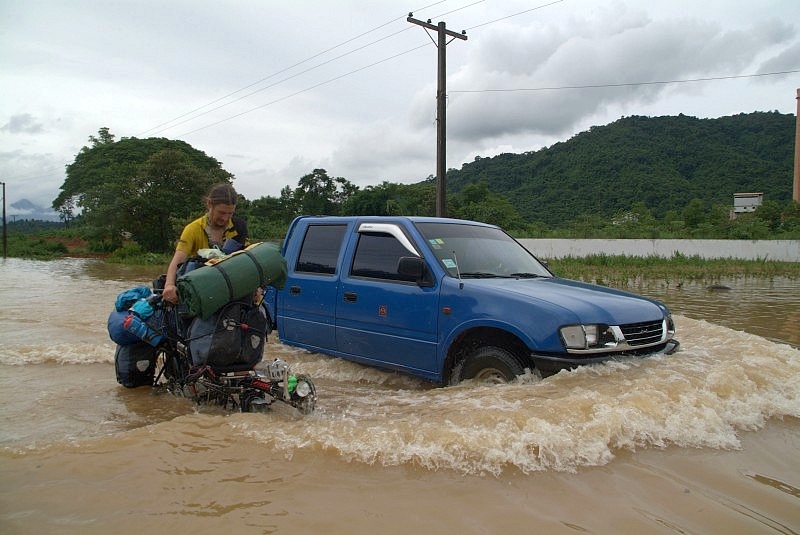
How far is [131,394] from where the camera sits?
520cm

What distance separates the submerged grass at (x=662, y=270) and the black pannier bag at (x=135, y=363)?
44.9ft

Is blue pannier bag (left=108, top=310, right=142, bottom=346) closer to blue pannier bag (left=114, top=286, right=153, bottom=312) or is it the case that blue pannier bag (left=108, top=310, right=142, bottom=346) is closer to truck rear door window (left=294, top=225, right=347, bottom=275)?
blue pannier bag (left=114, top=286, right=153, bottom=312)

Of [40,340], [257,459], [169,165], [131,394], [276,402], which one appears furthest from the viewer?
[169,165]

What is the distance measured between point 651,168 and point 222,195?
57.9 meters

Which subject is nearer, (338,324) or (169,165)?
(338,324)

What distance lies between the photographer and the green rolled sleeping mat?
390cm

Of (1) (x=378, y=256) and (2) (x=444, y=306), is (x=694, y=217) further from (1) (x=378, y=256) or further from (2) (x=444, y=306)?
(2) (x=444, y=306)

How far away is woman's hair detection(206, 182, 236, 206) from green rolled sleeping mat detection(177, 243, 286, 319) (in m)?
0.55

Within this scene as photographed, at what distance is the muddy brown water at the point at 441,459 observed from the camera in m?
2.81

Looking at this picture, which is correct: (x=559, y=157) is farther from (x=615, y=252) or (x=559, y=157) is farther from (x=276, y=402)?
(x=276, y=402)

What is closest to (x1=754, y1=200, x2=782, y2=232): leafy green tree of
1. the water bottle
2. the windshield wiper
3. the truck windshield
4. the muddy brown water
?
the muddy brown water

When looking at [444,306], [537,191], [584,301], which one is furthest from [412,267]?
[537,191]

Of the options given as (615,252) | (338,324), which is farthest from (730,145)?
(338,324)

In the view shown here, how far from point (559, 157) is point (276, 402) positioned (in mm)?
62900
